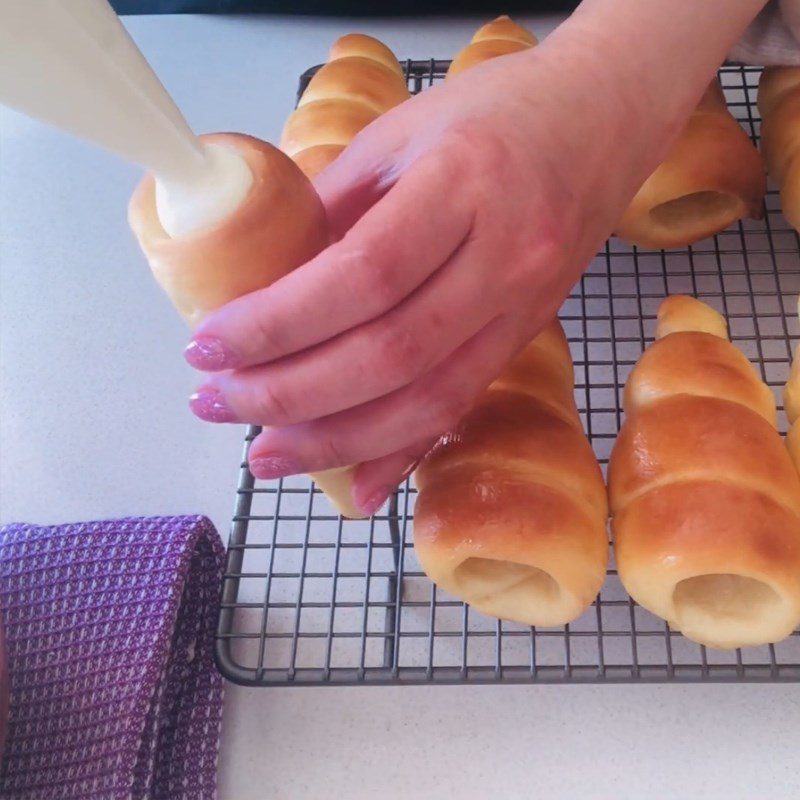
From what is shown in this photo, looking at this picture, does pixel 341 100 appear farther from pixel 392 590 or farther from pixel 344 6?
pixel 392 590

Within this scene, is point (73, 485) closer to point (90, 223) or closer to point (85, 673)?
point (85, 673)

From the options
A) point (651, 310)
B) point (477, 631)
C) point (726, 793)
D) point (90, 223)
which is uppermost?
point (90, 223)

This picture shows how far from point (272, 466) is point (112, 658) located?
0.82 feet

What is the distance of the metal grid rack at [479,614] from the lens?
0.61 metres

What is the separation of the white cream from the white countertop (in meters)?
0.43

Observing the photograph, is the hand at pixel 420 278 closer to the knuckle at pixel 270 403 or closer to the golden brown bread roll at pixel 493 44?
the knuckle at pixel 270 403

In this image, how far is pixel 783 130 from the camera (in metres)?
0.86

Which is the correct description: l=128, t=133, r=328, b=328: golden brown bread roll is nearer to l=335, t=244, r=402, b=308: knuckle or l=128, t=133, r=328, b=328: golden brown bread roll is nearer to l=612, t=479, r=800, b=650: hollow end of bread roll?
l=335, t=244, r=402, b=308: knuckle

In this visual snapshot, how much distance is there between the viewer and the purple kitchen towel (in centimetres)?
59

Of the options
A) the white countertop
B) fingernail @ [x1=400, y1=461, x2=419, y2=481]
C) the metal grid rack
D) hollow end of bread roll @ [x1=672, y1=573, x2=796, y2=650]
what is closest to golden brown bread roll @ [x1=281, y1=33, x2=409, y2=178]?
the white countertop

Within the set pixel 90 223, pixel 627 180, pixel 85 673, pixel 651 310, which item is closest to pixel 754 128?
pixel 651 310

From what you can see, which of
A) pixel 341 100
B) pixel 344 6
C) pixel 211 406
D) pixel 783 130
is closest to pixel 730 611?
pixel 211 406

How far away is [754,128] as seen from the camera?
0.99 meters

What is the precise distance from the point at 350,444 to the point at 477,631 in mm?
266
